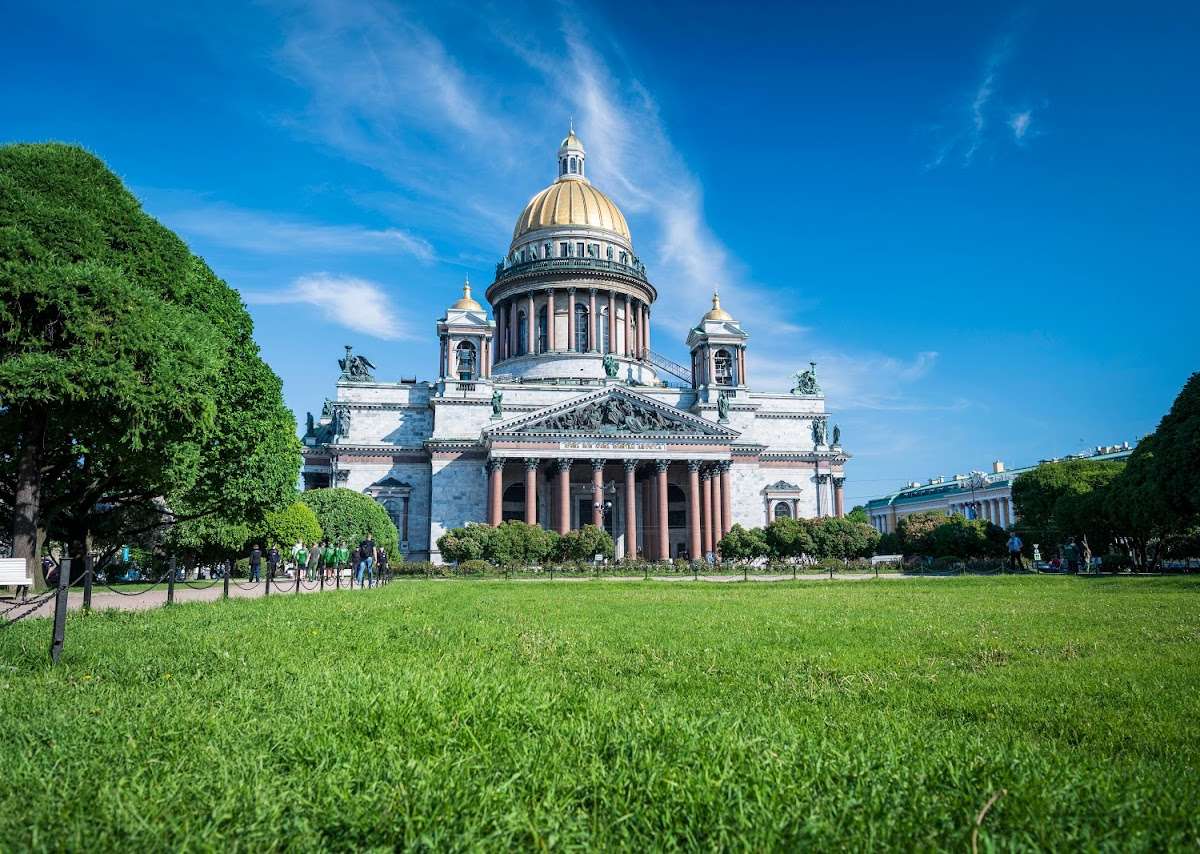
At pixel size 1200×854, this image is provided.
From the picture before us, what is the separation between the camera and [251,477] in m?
27.3

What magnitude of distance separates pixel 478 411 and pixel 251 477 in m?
35.0

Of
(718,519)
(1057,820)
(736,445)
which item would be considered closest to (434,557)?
(718,519)

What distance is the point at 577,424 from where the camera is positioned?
57.2 metres

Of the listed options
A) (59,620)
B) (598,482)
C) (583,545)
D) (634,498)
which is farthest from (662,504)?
(59,620)

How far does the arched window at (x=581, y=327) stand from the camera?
73.1 metres

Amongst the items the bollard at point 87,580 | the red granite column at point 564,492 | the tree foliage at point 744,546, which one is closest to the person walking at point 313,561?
the red granite column at point 564,492

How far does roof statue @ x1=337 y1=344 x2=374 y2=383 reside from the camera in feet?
213

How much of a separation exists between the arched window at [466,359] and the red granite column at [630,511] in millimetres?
16735

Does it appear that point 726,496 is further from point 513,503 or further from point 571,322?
point 571,322

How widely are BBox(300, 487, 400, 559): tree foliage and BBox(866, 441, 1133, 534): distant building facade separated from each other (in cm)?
6230

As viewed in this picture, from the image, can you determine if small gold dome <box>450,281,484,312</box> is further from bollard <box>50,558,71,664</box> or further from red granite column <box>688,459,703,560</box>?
bollard <box>50,558,71,664</box>

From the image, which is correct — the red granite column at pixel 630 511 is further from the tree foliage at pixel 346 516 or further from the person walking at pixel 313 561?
the person walking at pixel 313 561

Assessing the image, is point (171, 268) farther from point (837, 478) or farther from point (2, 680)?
point (837, 478)

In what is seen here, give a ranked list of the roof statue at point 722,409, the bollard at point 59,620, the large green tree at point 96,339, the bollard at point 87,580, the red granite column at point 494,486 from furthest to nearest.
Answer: the roof statue at point 722,409, the red granite column at point 494,486, the large green tree at point 96,339, the bollard at point 87,580, the bollard at point 59,620
